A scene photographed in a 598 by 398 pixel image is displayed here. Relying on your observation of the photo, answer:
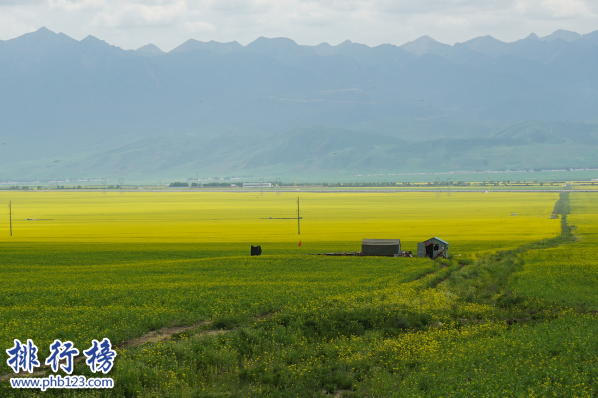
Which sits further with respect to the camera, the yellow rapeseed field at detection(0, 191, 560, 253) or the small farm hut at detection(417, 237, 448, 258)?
the yellow rapeseed field at detection(0, 191, 560, 253)

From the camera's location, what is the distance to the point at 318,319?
22469 mm

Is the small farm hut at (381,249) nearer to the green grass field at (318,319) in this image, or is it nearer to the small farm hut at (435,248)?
the small farm hut at (435,248)

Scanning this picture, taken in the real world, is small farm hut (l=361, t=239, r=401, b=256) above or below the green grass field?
above

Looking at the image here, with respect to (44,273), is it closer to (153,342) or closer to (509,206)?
(153,342)

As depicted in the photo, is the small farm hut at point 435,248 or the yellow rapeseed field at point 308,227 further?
the yellow rapeseed field at point 308,227

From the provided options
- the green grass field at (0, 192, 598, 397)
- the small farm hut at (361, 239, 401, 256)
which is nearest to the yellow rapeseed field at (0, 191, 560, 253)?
the small farm hut at (361, 239, 401, 256)

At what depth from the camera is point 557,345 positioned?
18375 millimetres

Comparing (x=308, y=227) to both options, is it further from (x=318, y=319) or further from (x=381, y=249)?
(x=318, y=319)

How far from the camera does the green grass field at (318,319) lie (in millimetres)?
16312

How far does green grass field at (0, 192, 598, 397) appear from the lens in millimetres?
16312

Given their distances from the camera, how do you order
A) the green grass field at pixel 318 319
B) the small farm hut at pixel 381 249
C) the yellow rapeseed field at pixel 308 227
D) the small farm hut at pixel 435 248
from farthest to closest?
the yellow rapeseed field at pixel 308 227 → the small farm hut at pixel 381 249 → the small farm hut at pixel 435 248 → the green grass field at pixel 318 319

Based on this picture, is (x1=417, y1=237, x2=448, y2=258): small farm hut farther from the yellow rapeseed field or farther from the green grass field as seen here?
the yellow rapeseed field

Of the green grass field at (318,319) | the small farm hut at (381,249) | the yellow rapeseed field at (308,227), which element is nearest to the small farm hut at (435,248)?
the green grass field at (318,319)

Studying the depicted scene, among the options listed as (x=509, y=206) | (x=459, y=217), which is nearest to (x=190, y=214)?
(x=459, y=217)
